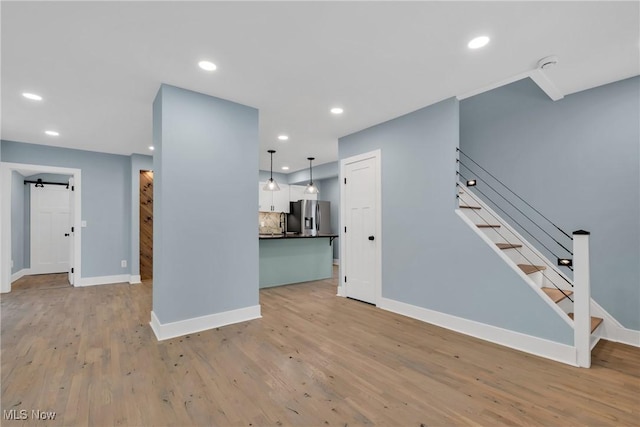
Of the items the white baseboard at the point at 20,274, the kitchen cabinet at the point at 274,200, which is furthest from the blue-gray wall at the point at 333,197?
the white baseboard at the point at 20,274

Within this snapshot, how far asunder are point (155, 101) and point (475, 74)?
11.3 feet

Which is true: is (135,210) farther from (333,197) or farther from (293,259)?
(333,197)

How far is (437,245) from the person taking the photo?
11.3 ft

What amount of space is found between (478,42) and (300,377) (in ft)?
9.76

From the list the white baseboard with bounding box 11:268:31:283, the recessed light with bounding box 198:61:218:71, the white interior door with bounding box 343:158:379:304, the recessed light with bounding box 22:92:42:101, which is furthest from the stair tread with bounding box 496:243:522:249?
the white baseboard with bounding box 11:268:31:283

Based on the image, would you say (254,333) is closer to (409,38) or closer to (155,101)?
(155,101)

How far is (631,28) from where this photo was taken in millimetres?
2139

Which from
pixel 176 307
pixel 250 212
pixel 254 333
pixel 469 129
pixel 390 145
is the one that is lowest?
pixel 254 333

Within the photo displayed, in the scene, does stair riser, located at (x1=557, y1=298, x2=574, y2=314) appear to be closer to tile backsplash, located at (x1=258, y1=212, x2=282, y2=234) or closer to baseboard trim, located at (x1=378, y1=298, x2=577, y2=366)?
baseboard trim, located at (x1=378, y1=298, x2=577, y2=366)

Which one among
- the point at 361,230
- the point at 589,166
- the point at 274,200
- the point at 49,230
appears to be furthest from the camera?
the point at 274,200

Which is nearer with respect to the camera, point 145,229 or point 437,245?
point 437,245

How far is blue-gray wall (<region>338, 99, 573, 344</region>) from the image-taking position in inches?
110

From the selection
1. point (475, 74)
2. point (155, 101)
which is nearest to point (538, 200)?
point (475, 74)

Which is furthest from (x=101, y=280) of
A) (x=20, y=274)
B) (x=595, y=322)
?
(x=595, y=322)
